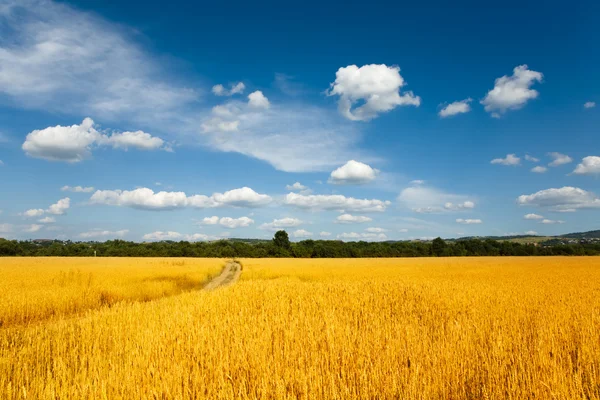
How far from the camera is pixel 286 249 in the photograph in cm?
10300

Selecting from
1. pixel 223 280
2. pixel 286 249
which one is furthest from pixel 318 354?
pixel 286 249

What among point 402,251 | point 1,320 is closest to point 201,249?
point 402,251

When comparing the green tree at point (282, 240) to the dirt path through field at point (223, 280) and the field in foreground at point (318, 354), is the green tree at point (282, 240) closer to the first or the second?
the dirt path through field at point (223, 280)

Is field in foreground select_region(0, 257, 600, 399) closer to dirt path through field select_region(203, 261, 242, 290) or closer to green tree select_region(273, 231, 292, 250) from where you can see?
dirt path through field select_region(203, 261, 242, 290)

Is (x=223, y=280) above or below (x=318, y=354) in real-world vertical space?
below

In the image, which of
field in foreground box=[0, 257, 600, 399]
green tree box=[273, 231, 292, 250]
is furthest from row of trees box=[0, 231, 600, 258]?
field in foreground box=[0, 257, 600, 399]

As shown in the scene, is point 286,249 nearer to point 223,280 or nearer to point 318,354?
point 223,280

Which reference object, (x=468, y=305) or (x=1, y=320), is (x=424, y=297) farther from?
(x=1, y=320)

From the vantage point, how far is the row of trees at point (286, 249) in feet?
319

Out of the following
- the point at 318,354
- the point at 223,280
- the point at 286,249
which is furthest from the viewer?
the point at 286,249

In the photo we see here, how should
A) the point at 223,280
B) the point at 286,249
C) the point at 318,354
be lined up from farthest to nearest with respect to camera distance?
1. the point at 286,249
2. the point at 223,280
3. the point at 318,354

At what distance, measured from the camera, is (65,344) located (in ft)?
23.5

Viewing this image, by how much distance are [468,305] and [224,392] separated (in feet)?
29.0

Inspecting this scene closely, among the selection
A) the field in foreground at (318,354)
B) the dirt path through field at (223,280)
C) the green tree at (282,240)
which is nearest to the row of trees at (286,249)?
the green tree at (282,240)
